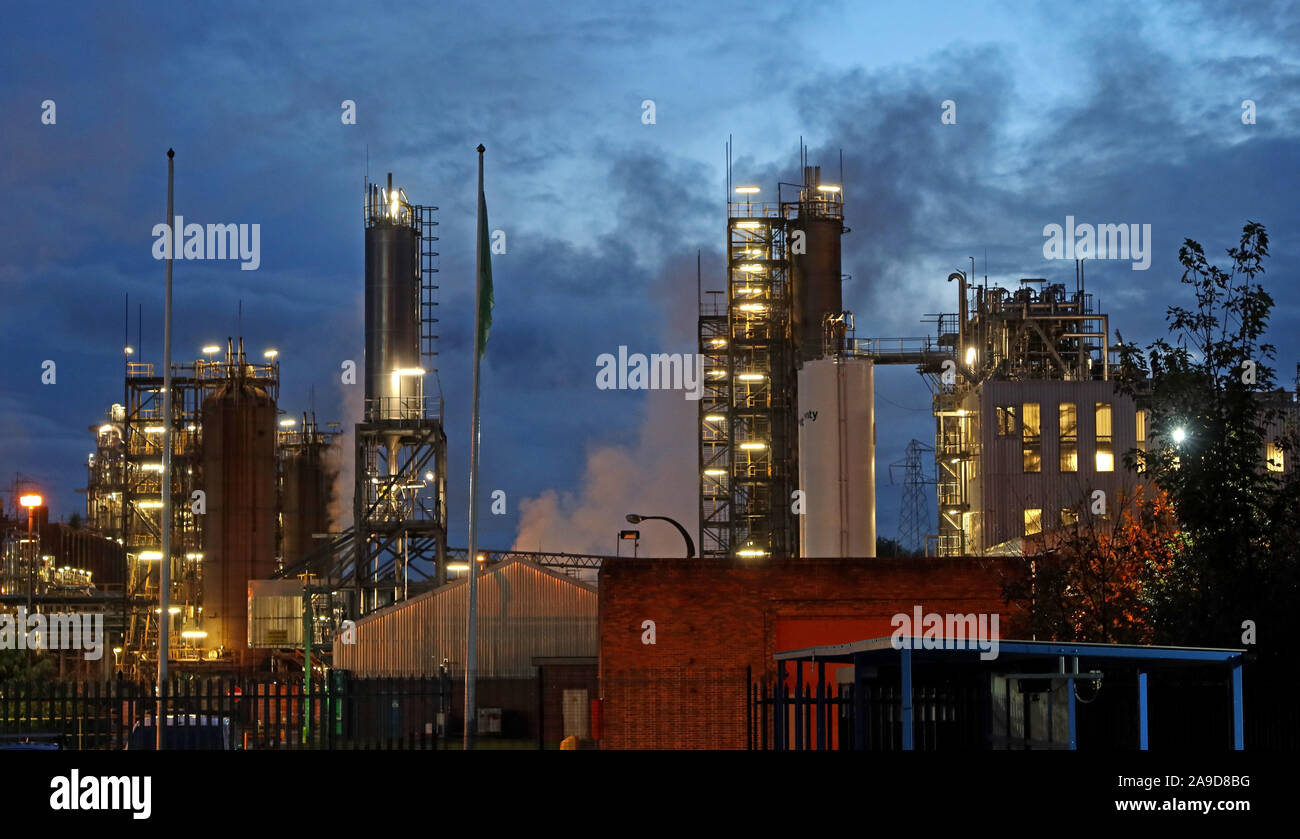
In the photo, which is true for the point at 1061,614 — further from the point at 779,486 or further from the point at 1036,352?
the point at 1036,352

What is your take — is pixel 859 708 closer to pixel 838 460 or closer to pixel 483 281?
pixel 483 281

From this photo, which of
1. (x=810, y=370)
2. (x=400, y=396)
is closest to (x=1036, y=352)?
(x=810, y=370)

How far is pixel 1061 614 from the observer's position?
3123cm

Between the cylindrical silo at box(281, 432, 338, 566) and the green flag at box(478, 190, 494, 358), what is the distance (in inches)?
1886

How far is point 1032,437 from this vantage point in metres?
69.2

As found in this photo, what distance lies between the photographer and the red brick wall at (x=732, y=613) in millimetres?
33906

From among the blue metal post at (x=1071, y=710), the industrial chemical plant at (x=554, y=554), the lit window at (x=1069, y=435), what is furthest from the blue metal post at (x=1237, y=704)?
the lit window at (x=1069, y=435)

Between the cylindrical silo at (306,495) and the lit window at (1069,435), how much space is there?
3809cm

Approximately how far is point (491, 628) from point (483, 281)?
776 inches

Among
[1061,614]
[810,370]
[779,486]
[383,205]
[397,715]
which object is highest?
[383,205]

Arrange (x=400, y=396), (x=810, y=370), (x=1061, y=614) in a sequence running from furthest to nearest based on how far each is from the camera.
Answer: (x=400, y=396) < (x=810, y=370) < (x=1061, y=614)

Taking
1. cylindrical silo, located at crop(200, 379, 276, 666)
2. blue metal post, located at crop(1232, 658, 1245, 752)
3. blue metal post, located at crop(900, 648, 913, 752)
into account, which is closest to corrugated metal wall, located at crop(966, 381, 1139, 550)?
cylindrical silo, located at crop(200, 379, 276, 666)

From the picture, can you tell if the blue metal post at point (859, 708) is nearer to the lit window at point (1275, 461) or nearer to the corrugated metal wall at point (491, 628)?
the lit window at point (1275, 461)
